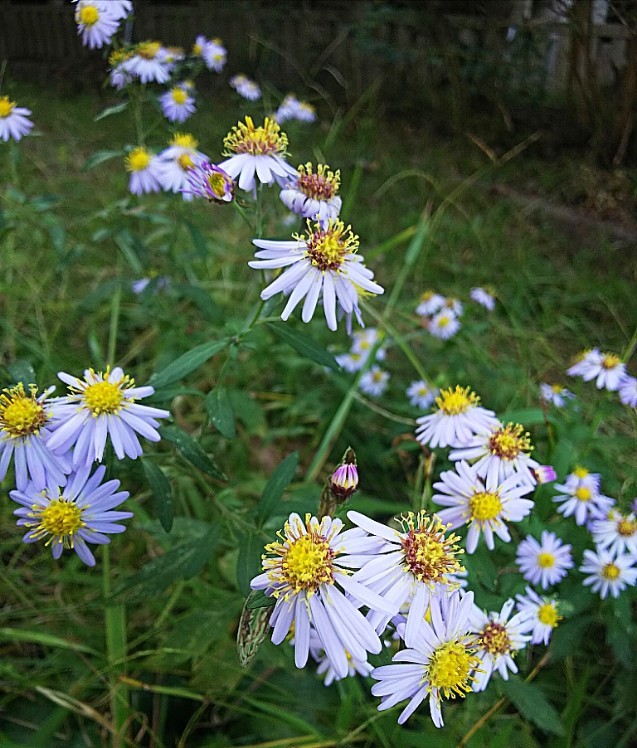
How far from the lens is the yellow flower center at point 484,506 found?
3.49 feet

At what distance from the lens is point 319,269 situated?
39.7 inches

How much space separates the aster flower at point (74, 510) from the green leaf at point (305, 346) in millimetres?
363

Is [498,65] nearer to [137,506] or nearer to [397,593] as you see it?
Result: [137,506]

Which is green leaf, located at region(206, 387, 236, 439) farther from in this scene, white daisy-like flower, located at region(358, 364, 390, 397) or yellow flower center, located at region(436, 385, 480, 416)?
white daisy-like flower, located at region(358, 364, 390, 397)

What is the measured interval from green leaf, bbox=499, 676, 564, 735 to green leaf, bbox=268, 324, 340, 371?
2.01 feet

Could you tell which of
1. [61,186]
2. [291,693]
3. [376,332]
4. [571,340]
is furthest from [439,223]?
[291,693]

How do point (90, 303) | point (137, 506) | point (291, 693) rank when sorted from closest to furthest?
1. point (291, 693)
2. point (137, 506)
3. point (90, 303)

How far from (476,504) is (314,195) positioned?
22.7 inches

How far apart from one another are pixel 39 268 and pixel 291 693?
1.92m

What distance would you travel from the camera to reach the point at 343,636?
0.73 m

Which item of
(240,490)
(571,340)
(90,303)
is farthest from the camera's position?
(571,340)

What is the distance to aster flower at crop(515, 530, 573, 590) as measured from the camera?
50.0 inches

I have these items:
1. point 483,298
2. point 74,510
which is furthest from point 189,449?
point 483,298

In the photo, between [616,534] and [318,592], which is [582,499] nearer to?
[616,534]
